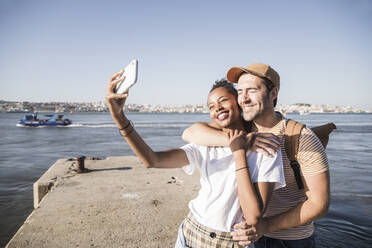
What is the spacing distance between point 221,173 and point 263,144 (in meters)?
0.34

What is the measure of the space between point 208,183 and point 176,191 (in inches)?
138

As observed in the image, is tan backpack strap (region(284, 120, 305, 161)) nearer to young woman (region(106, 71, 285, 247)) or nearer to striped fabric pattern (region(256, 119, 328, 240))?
striped fabric pattern (region(256, 119, 328, 240))

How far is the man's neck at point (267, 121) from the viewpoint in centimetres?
212

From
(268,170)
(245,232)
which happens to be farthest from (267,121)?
(245,232)

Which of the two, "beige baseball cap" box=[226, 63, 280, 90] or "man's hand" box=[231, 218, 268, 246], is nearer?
"man's hand" box=[231, 218, 268, 246]

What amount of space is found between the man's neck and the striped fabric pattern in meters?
0.05

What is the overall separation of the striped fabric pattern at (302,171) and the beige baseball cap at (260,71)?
33 cm

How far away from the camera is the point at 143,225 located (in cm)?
374

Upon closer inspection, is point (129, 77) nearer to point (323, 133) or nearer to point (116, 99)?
point (116, 99)

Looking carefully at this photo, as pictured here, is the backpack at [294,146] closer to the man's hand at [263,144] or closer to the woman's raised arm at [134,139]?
the man's hand at [263,144]

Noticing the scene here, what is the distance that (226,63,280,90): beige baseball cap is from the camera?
6.49ft

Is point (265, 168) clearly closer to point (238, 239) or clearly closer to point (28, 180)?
point (238, 239)

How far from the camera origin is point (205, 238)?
1.78 m

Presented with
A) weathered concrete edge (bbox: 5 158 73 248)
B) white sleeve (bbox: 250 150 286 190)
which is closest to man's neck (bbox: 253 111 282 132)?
white sleeve (bbox: 250 150 286 190)
